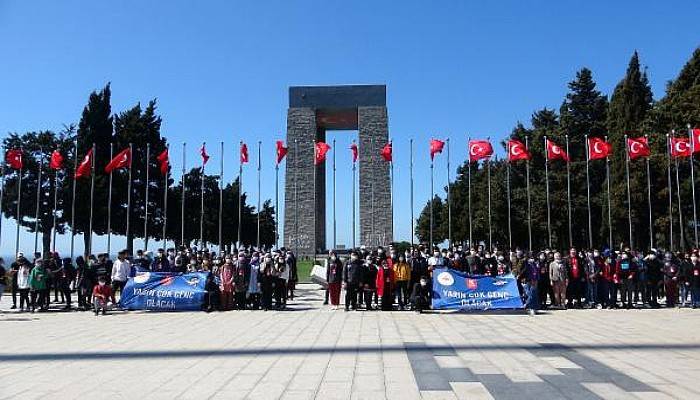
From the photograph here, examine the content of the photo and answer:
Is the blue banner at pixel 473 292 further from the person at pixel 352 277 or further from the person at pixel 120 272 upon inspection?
the person at pixel 120 272

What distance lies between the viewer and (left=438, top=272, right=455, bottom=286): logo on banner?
1570cm

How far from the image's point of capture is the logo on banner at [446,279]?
15703 mm

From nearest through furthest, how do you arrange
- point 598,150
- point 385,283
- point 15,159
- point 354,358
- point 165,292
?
point 354,358 → point 385,283 → point 165,292 → point 598,150 → point 15,159

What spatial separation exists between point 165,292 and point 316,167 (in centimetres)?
3177

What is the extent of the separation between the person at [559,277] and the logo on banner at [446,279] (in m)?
2.90

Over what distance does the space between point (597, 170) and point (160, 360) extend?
44.5 meters

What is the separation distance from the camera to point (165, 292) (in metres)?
16.4

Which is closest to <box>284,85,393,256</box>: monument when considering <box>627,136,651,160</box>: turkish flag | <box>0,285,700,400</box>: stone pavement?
<box>627,136,651,160</box>: turkish flag

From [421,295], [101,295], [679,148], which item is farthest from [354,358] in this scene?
[679,148]

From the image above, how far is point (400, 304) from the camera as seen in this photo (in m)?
16.1

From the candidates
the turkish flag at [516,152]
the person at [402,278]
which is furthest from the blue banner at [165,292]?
the turkish flag at [516,152]

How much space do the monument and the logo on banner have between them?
29139 mm

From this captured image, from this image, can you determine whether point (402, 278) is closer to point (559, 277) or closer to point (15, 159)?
point (559, 277)

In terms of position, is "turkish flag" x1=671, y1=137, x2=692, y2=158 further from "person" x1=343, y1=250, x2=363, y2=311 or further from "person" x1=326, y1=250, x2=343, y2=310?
"person" x1=343, y1=250, x2=363, y2=311
